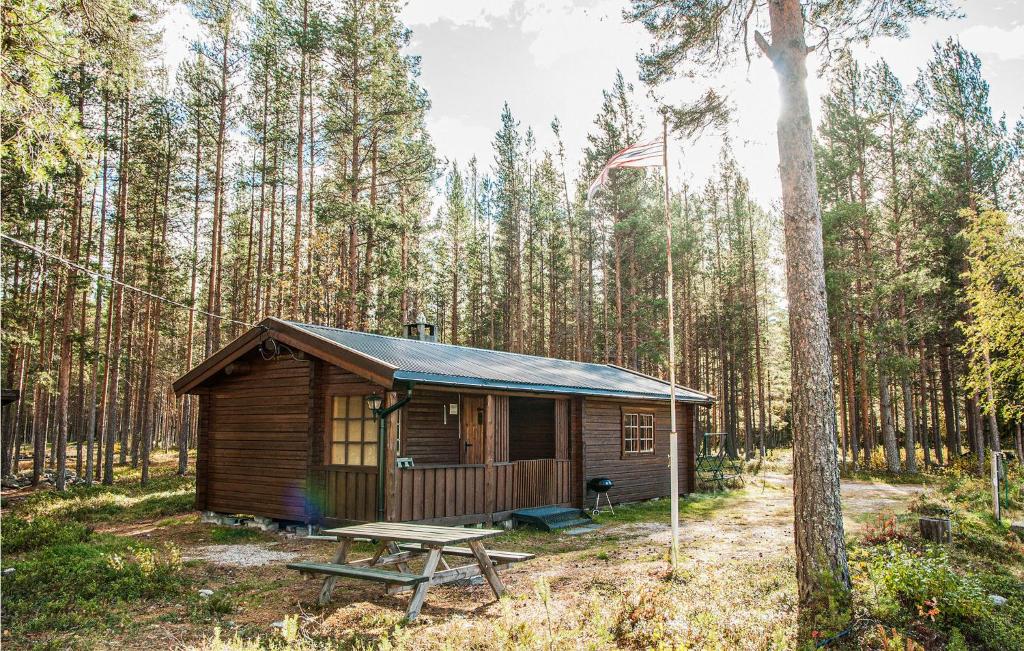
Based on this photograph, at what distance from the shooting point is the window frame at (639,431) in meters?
14.6

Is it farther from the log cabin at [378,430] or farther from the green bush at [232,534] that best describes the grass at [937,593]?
the green bush at [232,534]

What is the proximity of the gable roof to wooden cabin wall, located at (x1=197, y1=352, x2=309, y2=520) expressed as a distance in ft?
2.25

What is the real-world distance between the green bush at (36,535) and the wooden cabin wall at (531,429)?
8550 millimetres

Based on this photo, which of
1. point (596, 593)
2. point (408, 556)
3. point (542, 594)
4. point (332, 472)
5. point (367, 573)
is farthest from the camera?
point (332, 472)

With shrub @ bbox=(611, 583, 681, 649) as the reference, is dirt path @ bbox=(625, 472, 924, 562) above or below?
below

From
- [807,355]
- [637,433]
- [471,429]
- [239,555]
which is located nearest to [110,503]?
[239,555]

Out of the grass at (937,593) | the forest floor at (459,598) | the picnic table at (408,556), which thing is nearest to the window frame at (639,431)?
the forest floor at (459,598)

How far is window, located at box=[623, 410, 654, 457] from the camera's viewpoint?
14.8 meters

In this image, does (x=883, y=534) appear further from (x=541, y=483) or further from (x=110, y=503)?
(x=110, y=503)

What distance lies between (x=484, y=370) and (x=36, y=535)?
22.9ft

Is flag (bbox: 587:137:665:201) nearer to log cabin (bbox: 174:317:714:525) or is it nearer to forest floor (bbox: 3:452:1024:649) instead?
log cabin (bbox: 174:317:714:525)

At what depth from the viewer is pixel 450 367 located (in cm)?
1074

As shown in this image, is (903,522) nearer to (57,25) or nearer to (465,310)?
(57,25)

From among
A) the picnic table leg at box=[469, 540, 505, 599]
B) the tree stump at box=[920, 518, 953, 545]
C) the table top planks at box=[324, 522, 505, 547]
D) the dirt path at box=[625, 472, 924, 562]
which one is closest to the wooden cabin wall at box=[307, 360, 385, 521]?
the table top planks at box=[324, 522, 505, 547]
